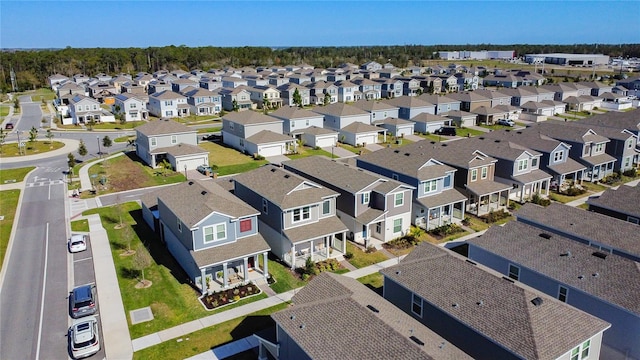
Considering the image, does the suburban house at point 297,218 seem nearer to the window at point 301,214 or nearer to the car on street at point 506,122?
the window at point 301,214

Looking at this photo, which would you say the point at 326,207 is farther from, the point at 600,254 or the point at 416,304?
the point at 600,254

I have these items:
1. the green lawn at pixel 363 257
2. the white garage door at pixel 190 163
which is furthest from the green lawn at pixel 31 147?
the green lawn at pixel 363 257

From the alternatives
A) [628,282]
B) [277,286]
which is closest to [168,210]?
[277,286]

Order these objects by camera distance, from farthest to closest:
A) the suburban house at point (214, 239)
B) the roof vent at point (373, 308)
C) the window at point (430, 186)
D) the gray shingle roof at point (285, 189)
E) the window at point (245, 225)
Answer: the window at point (430, 186) → the gray shingle roof at point (285, 189) → the window at point (245, 225) → the suburban house at point (214, 239) → the roof vent at point (373, 308)

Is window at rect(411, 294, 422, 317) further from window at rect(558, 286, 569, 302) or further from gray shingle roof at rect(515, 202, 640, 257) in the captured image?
gray shingle roof at rect(515, 202, 640, 257)

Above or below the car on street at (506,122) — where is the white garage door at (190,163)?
below

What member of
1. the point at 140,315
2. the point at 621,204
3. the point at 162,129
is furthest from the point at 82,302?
the point at 621,204
